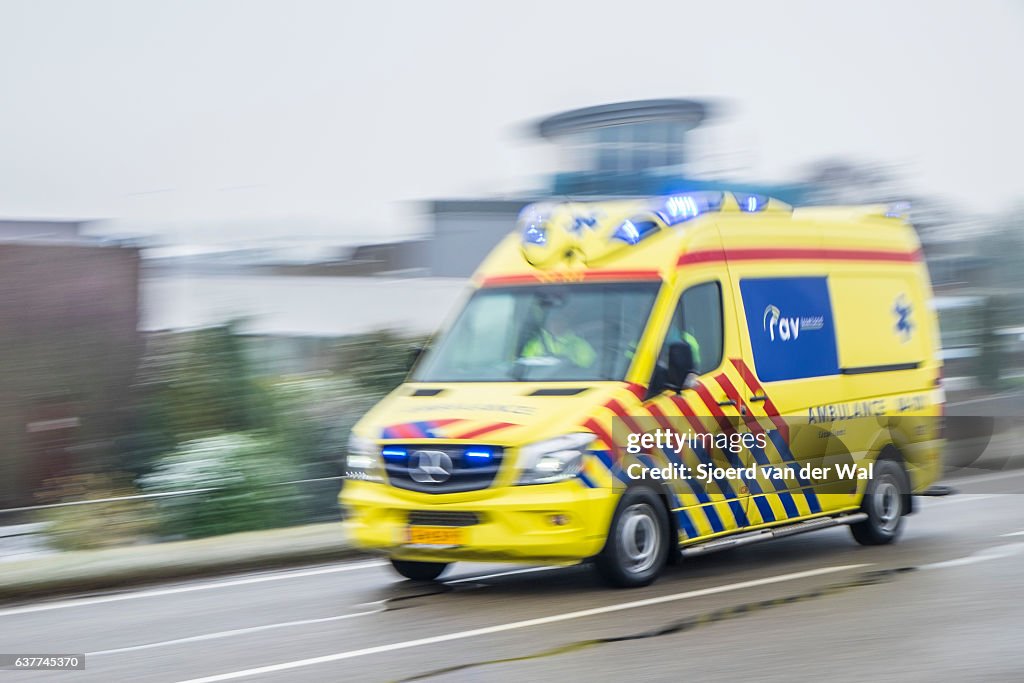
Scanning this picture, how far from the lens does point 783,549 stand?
37.9 ft

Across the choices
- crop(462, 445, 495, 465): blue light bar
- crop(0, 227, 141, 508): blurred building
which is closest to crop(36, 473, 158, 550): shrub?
crop(0, 227, 141, 508): blurred building

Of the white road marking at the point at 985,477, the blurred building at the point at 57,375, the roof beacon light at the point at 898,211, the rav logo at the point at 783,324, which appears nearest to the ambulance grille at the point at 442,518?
the rav logo at the point at 783,324

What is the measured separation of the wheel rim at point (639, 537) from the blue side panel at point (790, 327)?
5.44 ft

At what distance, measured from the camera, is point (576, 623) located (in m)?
8.15

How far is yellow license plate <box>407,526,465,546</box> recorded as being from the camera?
29.3 feet

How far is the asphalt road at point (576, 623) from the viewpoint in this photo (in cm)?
698

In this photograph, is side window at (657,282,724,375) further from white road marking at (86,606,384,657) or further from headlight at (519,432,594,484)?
white road marking at (86,606,384,657)

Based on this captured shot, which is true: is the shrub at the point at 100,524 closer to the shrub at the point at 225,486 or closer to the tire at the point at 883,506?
the shrub at the point at 225,486

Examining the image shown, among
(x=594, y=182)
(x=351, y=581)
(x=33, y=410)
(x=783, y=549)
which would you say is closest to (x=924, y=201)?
(x=594, y=182)

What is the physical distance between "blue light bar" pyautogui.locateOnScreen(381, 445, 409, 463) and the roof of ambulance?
5.74 feet

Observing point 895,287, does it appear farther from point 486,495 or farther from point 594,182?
point 594,182

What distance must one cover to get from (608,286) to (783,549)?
3.07 meters

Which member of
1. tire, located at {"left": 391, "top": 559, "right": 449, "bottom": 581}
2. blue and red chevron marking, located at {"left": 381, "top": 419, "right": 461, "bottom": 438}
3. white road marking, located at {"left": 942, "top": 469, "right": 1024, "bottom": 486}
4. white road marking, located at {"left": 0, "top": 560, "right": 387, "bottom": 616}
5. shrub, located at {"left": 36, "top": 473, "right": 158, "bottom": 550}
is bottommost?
white road marking, located at {"left": 942, "top": 469, "right": 1024, "bottom": 486}

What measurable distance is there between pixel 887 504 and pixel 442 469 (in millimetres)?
4451
